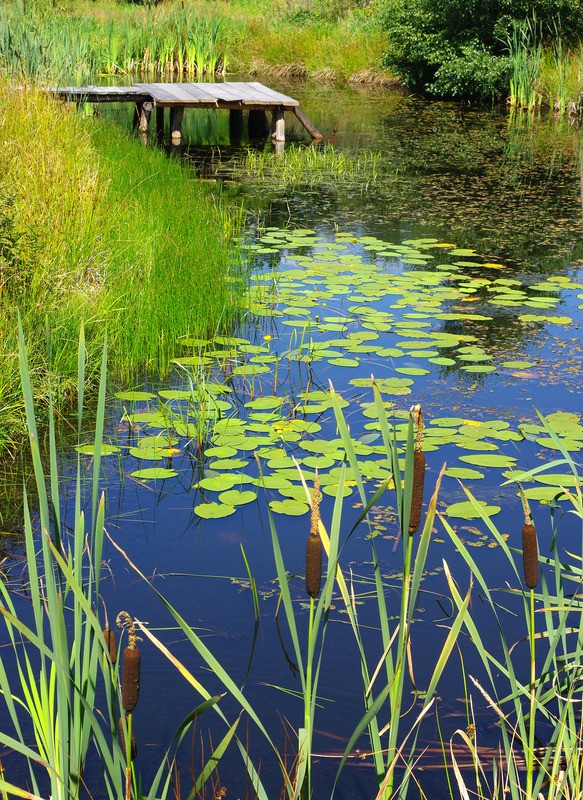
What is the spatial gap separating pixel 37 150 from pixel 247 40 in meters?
17.6

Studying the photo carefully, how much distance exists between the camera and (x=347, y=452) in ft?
4.33

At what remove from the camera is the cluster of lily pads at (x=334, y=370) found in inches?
141

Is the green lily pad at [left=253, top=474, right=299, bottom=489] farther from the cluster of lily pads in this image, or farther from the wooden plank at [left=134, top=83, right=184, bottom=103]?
the wooden plank at [left=134, top=83, right=184, bottom=103]

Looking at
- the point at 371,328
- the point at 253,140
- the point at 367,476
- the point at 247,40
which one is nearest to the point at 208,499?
the point at 367,476

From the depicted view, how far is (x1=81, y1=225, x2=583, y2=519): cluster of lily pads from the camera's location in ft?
11.7

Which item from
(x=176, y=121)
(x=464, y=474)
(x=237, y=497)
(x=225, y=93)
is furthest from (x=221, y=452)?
(x=225, y=93)

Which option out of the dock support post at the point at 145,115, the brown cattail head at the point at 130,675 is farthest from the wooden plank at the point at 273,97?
the brown cattail head at the point at 130,675

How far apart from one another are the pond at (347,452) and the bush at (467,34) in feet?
27.6

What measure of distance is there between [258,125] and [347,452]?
1239cm

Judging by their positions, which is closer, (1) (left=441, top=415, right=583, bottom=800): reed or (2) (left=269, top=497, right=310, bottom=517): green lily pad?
(1) (left=441, top=415, right=583, bottom=800): reed

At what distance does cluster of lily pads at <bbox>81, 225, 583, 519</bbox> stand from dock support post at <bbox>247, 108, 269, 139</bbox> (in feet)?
21.3

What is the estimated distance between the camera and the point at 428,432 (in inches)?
152

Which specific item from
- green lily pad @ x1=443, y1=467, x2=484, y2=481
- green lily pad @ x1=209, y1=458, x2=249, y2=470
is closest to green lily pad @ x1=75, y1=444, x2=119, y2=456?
green lily pad @ x1=209, y1=458, x2=249, y2=470

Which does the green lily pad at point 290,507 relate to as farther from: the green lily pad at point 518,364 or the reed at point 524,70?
the reed at point 524,70
